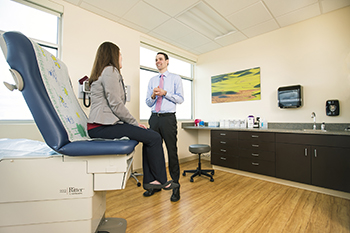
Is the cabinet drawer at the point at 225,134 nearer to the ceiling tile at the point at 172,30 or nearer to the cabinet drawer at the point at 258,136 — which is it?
the cabinet drawer at the point at 258,136

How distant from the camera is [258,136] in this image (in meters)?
2.80

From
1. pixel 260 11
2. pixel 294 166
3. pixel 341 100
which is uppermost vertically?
pixel 260 11

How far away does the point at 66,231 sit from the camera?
3.01 ft

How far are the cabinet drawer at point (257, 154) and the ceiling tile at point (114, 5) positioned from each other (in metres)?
2.91

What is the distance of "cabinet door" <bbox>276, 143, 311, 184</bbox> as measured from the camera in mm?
2341

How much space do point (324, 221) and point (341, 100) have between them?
6.14ft

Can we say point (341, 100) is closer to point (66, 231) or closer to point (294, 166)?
point (294, 166)

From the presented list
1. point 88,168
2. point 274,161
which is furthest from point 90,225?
point 274,161

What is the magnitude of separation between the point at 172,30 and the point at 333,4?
2468 millimetres

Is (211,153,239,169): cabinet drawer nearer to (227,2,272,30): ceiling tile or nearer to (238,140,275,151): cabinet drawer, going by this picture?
(238,140,275,151): cabinet drawer

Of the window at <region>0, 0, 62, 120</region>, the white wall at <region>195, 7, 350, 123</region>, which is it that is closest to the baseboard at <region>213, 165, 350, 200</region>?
the white wall at <region>195, 7, 350, 123</region>

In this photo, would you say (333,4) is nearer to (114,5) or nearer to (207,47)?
(207,47)

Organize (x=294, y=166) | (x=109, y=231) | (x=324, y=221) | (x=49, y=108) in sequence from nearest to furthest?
(x=49, y=108), (x=109, y=231), (x=324, y=221), (x=294, y=166)

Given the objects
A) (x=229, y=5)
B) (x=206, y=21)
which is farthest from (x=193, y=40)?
(x=229, y=5)
